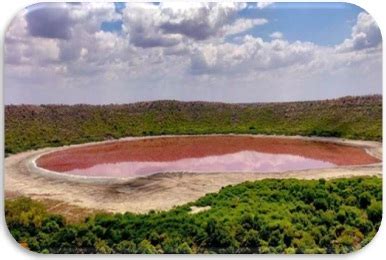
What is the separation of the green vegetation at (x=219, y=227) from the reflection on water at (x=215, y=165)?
13 centimetres

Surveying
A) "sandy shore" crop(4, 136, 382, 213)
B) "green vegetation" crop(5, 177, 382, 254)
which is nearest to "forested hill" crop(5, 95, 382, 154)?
"sandy shore" crop(4, 136, 382, 213)

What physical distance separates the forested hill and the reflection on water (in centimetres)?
18

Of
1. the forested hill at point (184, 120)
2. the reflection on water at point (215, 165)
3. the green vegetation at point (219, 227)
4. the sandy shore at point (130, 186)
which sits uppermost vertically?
the forested hill at point (184, 120)

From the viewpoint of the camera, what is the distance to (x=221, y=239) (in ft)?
14.6

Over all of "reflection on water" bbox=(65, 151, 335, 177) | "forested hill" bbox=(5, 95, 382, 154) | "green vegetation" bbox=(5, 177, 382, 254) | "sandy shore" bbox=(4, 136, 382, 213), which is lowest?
"green vegetation" bbox=(5, 177, 382, 254)

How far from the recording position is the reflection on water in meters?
4.56

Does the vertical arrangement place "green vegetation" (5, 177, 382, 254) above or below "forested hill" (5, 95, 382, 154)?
below

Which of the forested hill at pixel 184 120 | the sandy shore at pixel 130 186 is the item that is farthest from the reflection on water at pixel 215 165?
the forested hill at pixel 184 120

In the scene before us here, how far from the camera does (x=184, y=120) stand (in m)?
4.64

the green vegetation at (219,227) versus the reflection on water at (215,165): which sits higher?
the reflection on water at (215,165)

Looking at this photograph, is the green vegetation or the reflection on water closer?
the green vegetation

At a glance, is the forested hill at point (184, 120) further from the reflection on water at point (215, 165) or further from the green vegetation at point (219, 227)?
the green vegetation at point (219, 227)

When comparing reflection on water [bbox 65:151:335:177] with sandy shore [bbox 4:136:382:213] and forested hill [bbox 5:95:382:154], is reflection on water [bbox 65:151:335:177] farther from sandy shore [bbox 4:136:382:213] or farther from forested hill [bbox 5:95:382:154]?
forested hill [bbox 5:95:382:154]

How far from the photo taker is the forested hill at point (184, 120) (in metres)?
4.52
